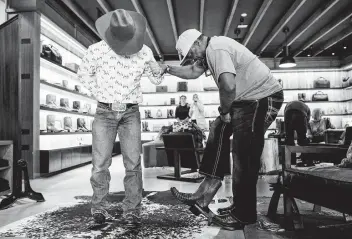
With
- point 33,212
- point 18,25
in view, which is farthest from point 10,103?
point 33,212

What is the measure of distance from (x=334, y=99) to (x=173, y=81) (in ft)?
17.6

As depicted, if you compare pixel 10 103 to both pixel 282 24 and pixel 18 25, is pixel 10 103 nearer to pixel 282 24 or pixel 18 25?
pixel 18 25

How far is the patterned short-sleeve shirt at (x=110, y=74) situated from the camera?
2584mm

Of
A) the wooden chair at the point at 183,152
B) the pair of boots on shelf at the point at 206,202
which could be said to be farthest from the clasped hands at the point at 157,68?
the wooden chair at the point at 183,152

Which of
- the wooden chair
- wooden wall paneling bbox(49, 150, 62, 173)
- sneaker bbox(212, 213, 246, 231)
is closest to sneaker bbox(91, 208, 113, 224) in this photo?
sneaker bbox(212, 213, 246, 231)

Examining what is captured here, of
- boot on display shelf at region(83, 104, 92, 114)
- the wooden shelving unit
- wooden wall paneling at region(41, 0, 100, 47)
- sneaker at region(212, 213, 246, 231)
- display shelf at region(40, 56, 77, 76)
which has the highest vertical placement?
wooden wall paneling at region(41, 0, 100, 47)

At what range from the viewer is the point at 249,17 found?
7.73m

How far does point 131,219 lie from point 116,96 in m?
0.95

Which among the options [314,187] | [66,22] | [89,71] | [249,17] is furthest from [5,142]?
[249,17]

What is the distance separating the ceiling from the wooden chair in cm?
294

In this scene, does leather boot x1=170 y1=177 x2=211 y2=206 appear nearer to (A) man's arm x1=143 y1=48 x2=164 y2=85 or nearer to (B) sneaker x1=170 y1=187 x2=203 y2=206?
(B) sneaker x1=170 y1=187 x2=203 y2=206

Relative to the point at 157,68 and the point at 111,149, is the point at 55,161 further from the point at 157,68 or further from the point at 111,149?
the point at 157,68

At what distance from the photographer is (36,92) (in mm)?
5418

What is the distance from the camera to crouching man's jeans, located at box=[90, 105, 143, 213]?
101 inches
